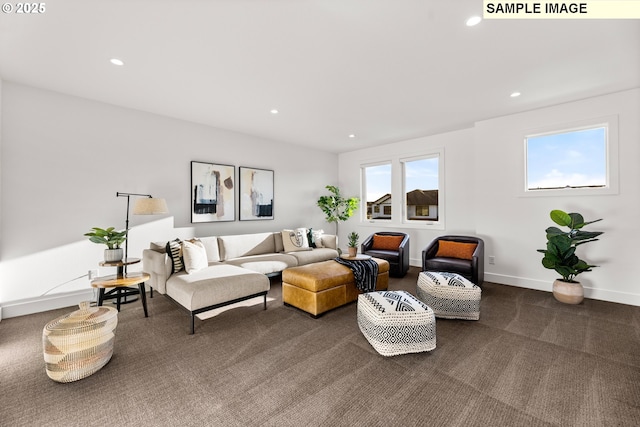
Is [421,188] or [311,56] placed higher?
[311,56]

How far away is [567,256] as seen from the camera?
3.54 meters

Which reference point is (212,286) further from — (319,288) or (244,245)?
(244,245)

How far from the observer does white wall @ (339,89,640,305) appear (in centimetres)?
355

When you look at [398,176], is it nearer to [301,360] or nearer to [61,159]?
[301,360]

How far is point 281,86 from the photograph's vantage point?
334 centimetres

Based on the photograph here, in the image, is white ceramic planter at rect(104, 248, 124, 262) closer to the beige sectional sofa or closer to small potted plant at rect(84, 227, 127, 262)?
small potted plant at rect(84, 227, 127, 262)

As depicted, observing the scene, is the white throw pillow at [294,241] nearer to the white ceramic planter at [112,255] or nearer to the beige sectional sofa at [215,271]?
the beige sectional sofa at [215,271]

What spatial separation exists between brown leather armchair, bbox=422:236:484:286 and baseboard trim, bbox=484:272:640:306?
26.6 inches

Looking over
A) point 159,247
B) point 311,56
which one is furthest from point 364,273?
point 159,247

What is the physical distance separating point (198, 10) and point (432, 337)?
3234 millimetres

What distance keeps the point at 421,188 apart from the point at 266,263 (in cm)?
373

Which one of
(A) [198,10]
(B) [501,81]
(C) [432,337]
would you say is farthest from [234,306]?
(B) [501,81]

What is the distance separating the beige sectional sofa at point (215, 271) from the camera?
2.83m

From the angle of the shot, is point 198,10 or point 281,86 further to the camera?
point 281,86
